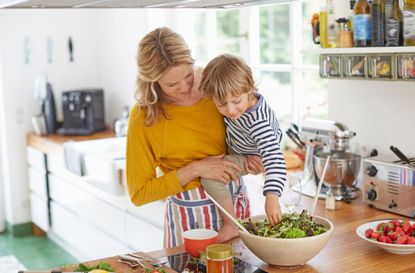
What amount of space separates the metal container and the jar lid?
1019 mm

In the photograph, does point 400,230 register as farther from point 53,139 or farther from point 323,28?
point 53,139

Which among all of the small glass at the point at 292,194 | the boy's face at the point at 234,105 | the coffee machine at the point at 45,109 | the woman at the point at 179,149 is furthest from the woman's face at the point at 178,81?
the coffee machine at the point at 45,109

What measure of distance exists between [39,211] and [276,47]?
2306 mm

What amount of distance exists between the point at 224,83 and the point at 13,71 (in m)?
3.39

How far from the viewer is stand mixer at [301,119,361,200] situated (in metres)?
2.70

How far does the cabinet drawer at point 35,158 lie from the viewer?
4.84m

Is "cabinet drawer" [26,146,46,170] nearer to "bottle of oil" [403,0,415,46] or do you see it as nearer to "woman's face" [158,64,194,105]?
"woman's face" [158,64,194,105]

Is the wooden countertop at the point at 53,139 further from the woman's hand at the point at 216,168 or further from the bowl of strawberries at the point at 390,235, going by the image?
the bowl of strawberries at the point at 390,235

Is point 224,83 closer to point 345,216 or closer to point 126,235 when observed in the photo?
point 345,216

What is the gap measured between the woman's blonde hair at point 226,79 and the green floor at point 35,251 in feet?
9.41

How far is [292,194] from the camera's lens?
8.96 ft

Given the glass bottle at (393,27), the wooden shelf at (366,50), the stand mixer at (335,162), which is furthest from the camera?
the stand mixer at (335,162)

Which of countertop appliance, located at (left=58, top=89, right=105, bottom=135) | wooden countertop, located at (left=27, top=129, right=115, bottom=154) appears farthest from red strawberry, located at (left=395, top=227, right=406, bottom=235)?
countertop appliance, located at (left=58, top=89, right=105, bottom=135)

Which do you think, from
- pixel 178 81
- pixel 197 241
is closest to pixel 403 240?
pixel 197 241
